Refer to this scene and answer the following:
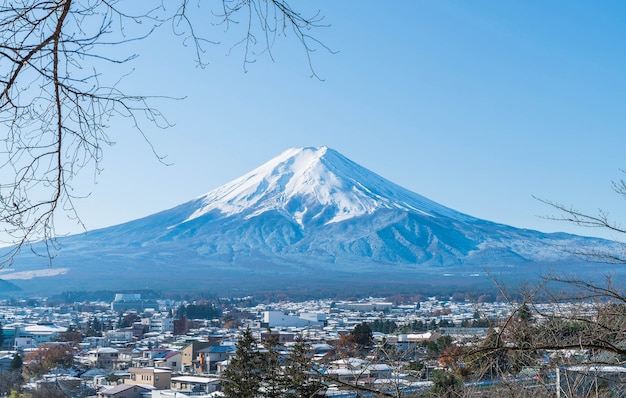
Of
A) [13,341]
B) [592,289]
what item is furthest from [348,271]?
[592,289]

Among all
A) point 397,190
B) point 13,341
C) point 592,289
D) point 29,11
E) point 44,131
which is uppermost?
point 397,190

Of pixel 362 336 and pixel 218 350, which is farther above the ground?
pixel 362 336

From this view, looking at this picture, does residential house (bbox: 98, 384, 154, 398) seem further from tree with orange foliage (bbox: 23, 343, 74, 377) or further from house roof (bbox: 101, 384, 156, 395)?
tree with orange foliage (bbox: 23, 343, 74, 377)

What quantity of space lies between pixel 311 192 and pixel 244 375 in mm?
92297

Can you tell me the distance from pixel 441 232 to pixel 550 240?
43.1ft

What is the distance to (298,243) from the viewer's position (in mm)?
93875

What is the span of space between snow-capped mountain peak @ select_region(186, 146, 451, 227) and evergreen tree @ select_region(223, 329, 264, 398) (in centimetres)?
8488

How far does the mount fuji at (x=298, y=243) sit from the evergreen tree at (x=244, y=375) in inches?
2428

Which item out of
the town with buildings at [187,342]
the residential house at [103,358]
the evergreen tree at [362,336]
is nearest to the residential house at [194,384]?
the town with buildings at [187,342]

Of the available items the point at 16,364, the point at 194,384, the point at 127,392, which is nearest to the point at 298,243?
the point at 16,364

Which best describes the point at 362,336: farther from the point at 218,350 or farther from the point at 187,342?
the point at 187,342

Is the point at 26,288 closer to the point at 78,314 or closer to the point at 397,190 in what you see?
the point at 78,314

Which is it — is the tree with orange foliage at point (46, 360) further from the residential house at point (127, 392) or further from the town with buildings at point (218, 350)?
the residential house at point (127, 392)

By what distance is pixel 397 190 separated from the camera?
362 ft
